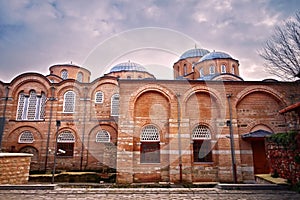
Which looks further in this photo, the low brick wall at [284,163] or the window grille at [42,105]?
the window grille at [42,105]

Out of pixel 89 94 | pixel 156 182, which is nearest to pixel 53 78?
pixel 89 94

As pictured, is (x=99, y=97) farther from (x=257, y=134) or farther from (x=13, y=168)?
(x=257, y=134)

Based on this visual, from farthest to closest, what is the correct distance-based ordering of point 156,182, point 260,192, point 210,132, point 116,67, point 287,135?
point 116,67, point 210,132, point 156,182, point 287,135, point 260,192

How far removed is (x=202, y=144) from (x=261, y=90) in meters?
5.17

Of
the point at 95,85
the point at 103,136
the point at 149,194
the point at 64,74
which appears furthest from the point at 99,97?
the point at 149,194

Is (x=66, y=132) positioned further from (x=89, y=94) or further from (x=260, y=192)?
(x=260, y=192)

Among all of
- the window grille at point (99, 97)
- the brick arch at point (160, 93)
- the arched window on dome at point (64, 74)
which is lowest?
the brick arch at point (160, 93)

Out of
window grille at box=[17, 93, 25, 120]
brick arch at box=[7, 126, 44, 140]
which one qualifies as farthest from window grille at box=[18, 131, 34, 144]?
window grille at box=[17, 93, 25, 120]

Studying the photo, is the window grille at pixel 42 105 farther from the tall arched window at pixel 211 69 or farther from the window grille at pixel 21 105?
the tall arched window at pixel 211 69

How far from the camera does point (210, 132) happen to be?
43.2 ft

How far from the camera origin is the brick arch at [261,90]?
1328 centimetres

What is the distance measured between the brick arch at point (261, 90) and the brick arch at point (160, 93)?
3.95m

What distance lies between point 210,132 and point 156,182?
4.50 meters

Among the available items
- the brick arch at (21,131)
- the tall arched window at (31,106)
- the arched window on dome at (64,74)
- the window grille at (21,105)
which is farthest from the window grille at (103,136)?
the arched window on dome at (64,74)
